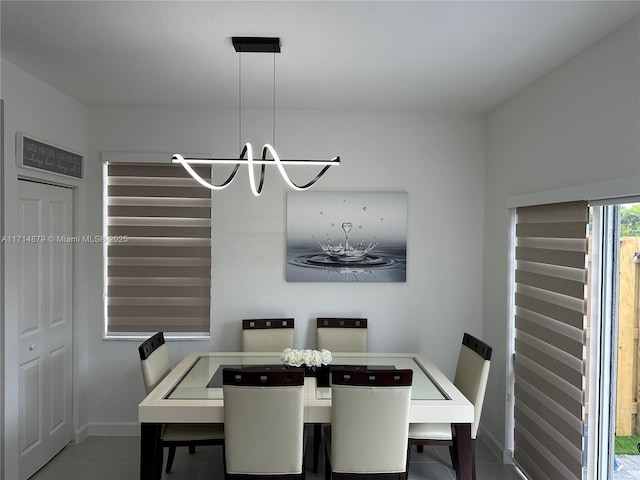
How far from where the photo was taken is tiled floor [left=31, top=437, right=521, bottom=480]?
10.8 ft

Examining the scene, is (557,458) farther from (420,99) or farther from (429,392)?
(420,99)

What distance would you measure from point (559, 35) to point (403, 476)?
238 centimetres

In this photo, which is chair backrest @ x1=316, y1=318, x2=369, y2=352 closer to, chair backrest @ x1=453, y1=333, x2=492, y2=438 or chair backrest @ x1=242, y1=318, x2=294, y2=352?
chair backrest @ x1=242, y1=318, x2=294, y2=352

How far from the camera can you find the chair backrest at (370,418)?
2.39 metres

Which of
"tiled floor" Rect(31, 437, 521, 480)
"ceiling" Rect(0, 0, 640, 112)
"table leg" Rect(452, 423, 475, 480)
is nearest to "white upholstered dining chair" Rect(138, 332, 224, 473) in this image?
"tiled floor" Rect(31, 437, 521, 480)

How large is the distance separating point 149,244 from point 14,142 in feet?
4.28

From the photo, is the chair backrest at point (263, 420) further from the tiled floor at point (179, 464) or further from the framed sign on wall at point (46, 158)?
the framed sign on wall at point (46, 158)

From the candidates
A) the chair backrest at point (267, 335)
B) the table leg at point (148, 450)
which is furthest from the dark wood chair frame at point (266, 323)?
the table leg at point (148, 450)

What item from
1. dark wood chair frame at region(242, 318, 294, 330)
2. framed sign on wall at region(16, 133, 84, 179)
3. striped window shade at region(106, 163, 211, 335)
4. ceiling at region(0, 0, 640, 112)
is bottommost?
dark wood chair frame at region(242, 318, 294, 330)

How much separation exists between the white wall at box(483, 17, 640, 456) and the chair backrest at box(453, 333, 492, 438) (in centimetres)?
44

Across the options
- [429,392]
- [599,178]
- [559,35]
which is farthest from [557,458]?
[559,35]

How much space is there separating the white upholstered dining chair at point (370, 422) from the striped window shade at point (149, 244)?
2.00 meters

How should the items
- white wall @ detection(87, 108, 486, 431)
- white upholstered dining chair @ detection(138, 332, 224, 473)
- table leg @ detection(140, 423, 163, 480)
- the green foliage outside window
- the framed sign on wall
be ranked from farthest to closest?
white wall @ detection(87, 108, 486, 431) → the framed sign on wall → white upholstered dining chair @ detection(138, 332, 224, 473) → table leg @ detection(140, 423, 163, 480) → the green foliage outside window

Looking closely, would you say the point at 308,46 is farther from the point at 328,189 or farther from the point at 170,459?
the point at 170,459
